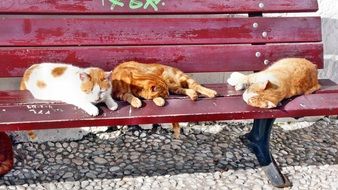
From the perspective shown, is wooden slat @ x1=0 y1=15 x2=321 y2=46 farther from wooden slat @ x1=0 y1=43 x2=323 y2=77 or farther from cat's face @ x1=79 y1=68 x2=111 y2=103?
cat's face @ x1=79 y1=68 x2=111 y2=103

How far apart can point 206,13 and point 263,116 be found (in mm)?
885

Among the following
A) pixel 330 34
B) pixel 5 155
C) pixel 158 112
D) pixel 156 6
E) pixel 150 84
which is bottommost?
pixel 5 155

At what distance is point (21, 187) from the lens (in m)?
3.00

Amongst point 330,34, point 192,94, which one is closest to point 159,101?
point 192,94

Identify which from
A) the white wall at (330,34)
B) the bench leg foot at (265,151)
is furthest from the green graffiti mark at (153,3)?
the white wall at (330,34)

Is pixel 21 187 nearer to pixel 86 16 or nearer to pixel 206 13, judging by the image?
pixel 86 16

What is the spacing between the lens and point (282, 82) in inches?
115

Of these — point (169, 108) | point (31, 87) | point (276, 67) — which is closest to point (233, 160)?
point (276, 67)

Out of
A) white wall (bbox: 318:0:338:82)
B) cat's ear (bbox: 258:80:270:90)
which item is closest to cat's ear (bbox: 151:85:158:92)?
cat's ear (bbox: 258:80:270:90)

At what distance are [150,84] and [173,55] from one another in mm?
508

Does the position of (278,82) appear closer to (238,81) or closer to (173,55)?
(238,81)

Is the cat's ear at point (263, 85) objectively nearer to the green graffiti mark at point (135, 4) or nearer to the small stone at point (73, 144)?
the green graffiti mark at point (135, 4)

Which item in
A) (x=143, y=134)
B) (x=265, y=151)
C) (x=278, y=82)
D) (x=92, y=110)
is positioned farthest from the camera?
(x=143, y=134)

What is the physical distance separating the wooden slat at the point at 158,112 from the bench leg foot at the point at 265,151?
402mm
